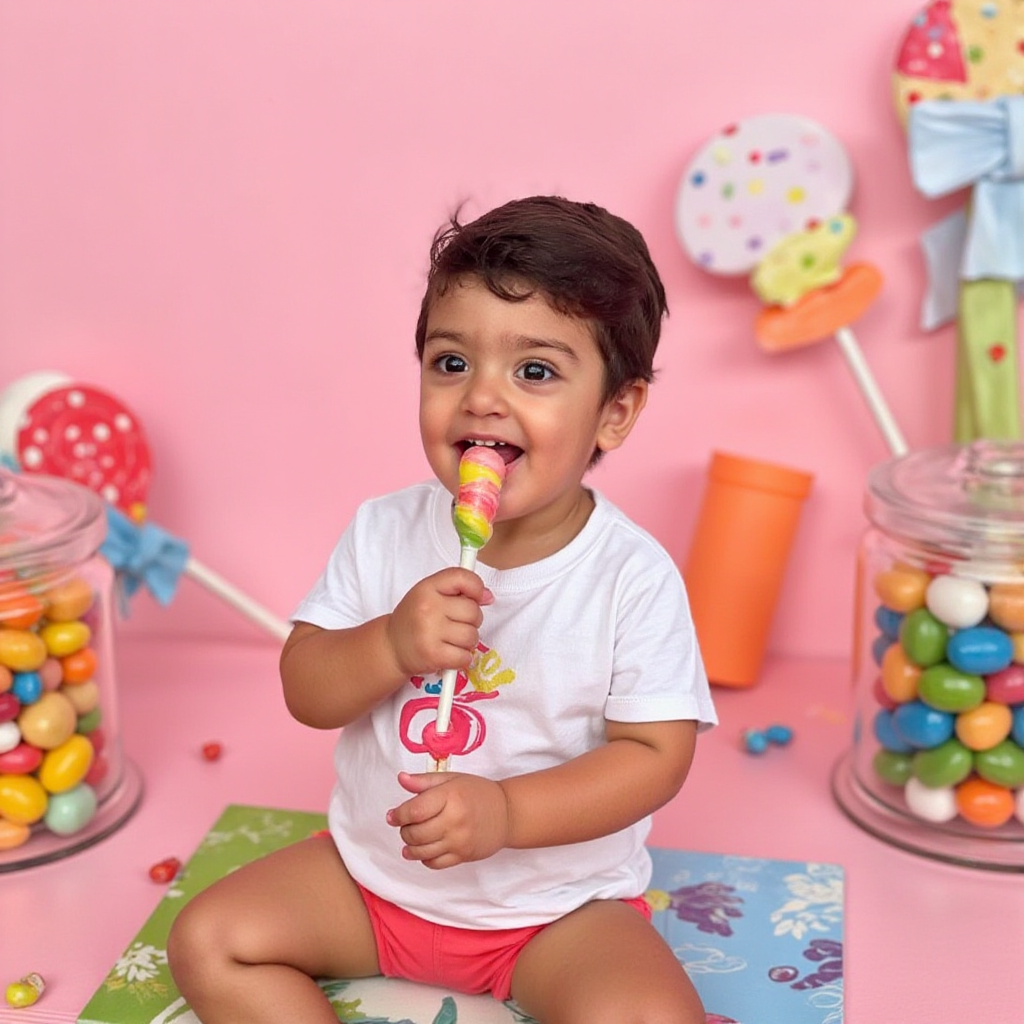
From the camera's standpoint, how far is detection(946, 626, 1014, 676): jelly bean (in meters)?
1.29

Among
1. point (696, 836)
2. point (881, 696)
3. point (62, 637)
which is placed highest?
point (62, 637)

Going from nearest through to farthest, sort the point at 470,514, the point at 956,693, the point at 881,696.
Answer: the point at 470,514 < the point at 956,693 < the point at 881,696

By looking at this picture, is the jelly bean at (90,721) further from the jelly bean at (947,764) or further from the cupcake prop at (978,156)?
the cupcake prop at (978,156)

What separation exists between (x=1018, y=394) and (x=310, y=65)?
82cm

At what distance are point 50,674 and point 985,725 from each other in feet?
2.67

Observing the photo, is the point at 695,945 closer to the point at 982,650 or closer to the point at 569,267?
the point at 982,650

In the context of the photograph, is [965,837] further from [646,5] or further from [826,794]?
[646,5]

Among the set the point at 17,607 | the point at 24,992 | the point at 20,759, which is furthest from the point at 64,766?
the point at 24,992

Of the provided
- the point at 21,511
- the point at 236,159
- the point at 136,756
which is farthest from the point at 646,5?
the point at 136,756

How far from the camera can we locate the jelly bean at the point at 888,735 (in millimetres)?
1382

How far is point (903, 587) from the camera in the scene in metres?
1.36

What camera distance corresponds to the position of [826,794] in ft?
4.80

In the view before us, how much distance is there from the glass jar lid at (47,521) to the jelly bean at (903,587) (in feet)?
2.36

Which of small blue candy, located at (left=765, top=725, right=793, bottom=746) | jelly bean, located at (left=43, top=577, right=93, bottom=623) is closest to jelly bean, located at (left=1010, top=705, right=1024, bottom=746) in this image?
small blue candy, located at (left=765, top=725, right=793, bottom=746)
